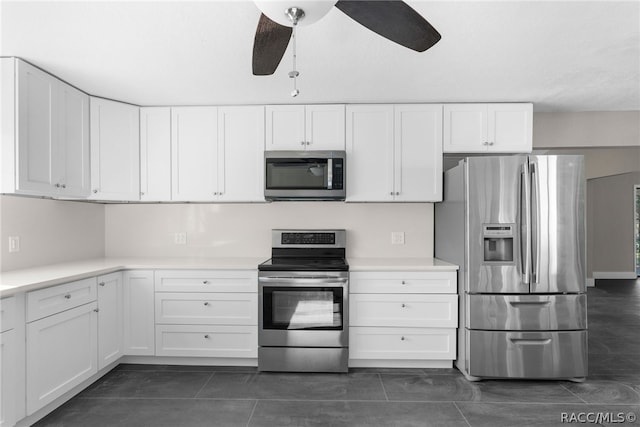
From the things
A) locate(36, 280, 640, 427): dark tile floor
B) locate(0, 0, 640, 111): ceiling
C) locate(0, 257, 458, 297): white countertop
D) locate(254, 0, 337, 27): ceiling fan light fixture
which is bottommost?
locate(36, 280, 640, 427): dark tile floor

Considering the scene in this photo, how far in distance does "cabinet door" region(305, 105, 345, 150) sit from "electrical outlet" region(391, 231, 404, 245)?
101 cm

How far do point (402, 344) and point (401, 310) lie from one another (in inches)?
11.0

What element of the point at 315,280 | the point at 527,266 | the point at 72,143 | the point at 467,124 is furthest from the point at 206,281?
the point at 467,124

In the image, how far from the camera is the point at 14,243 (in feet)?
8.68

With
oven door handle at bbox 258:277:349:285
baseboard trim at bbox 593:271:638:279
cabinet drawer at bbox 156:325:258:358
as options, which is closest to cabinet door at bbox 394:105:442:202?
oven door handle at bbox 258:277:349:285

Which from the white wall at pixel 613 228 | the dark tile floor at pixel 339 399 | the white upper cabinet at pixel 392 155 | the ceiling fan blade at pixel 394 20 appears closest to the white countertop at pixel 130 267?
the white upper cabinet at pixel 392 155

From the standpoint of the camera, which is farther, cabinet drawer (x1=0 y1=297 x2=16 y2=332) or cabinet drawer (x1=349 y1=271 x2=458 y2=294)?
cabinet drawer (x1=349 y1=271 x2=458 y2=294)

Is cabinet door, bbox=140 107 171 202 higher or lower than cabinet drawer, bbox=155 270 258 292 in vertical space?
higher

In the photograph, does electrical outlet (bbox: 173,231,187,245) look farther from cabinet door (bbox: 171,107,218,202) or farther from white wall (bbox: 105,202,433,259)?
cabinet door (bbox: 171,107,218,202)

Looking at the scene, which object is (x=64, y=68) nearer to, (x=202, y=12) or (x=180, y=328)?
(x=202, y=12)

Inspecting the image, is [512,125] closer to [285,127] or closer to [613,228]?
[285,127]

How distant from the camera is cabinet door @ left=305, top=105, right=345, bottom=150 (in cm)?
324

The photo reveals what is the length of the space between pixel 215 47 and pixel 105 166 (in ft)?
5.33

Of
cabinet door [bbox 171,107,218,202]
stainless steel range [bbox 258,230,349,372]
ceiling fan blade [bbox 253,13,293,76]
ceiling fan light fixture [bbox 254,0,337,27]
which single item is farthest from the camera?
cabinet door [bbox 171,107,218,202]
